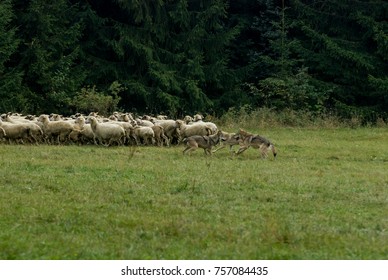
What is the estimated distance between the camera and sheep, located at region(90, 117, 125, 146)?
2161cm

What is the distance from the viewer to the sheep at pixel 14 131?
71.6 feet

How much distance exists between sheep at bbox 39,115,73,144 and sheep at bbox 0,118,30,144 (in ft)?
1.99

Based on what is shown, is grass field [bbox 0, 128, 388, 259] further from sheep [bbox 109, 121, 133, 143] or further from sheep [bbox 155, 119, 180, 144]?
sheep [bbox 155, 119, 180, 144]

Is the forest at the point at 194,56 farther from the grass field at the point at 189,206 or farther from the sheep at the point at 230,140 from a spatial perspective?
the grass field at the point at 189,206

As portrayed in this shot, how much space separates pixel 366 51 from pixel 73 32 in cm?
1578

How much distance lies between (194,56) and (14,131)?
19316 mm

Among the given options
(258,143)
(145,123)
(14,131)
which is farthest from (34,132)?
(258,143)

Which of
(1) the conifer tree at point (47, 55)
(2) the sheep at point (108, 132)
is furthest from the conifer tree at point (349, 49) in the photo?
(2) the sheep at point (108, 132)

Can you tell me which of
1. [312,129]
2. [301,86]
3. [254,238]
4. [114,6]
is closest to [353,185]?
[254,238]

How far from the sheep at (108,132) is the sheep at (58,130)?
0.88 meters

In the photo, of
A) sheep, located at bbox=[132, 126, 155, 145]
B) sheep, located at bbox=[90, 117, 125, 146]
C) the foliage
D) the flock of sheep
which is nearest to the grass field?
sheep, located at bbox=[90, 117, 125, 146]

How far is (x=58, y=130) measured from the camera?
72.9 ft

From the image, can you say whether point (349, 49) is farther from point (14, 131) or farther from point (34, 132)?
point (14, 131)

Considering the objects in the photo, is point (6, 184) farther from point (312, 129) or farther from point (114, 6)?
point (114, 6)
